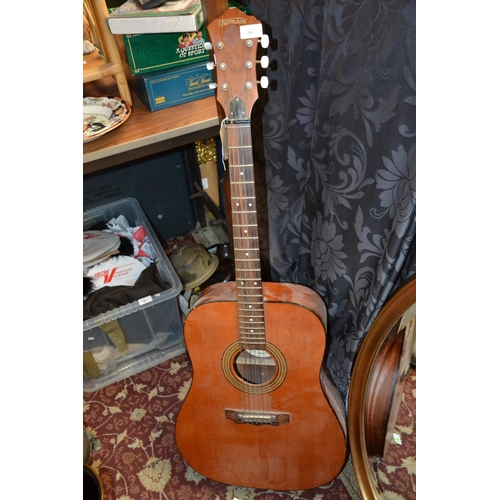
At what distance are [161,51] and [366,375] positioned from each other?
1.00 m

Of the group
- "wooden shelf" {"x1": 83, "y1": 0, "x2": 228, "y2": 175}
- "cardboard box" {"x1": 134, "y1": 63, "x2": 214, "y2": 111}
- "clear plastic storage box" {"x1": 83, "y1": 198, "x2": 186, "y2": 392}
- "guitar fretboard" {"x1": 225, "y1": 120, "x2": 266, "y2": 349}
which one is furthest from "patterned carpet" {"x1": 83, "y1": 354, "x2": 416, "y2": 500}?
"cardboard box" {"x1": 134, "y1": 63, "x2": 214, "y2": 111}

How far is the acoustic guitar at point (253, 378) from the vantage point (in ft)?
3.26

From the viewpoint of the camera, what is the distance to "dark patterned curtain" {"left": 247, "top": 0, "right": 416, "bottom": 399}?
83 cm

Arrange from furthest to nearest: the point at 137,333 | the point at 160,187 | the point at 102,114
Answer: the point at 160,187
the point at 137,333
the point at 102,114

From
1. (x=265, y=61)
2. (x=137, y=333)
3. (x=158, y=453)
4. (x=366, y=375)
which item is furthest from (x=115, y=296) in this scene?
(x=265, y=61)

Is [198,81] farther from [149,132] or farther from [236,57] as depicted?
[236,57]

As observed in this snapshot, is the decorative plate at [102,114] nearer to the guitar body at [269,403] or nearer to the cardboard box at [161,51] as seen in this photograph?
the cardboard box at [161,51]

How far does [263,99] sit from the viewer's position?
1111 millimetres

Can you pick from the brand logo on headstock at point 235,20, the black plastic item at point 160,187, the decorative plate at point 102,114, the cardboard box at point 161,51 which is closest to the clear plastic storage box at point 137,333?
the black plastic item at point 160,187

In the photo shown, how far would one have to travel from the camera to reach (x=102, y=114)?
126 cm

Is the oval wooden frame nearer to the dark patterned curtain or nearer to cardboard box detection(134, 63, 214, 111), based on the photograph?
the dark patterned curtain

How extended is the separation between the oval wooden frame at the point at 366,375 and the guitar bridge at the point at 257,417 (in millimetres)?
171

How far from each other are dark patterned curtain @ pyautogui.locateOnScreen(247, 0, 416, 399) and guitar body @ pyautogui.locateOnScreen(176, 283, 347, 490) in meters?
0.18
